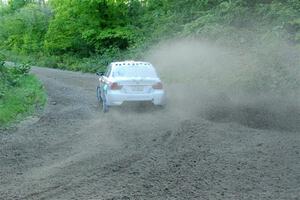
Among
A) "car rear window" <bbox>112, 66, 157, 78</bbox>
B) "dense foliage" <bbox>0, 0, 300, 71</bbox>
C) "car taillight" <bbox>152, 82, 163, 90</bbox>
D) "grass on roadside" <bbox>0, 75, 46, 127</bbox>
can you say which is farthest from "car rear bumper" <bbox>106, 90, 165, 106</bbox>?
"dense foliage" <bbox>0, 0, 300, 71</bbox>

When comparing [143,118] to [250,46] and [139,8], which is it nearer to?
[250,46]

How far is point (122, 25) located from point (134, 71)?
26941 millimetres

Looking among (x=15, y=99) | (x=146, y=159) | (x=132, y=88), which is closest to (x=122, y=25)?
(x=15, y=99)

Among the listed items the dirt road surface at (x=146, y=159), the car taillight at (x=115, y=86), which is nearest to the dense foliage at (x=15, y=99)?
the dirt road surface at (x=146, y=159)

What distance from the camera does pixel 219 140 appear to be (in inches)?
442

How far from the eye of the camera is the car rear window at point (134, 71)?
15.9 m

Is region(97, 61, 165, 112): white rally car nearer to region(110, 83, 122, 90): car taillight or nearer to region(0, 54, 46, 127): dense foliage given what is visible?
region(110, 83, 122, 90): car taillight

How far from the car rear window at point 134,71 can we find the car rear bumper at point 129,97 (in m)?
0.73

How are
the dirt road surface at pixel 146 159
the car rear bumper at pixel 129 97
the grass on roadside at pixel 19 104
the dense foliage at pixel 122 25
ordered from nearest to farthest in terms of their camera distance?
1. the dirt road surface at pixel 146 159
2. the grass on roadside at pixel 19 104
3. the car rear bumper at pixel 129 97
4. the dense foliage at pixel 122 25

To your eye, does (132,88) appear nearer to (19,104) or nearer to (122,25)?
(19,104)

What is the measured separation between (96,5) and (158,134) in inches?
1270

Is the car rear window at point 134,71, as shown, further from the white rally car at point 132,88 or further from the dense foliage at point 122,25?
the dense foliage at point 122,25

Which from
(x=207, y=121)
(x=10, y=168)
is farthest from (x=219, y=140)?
(x=10, y=168)

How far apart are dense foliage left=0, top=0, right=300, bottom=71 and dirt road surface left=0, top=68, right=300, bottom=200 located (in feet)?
→ 24.1
